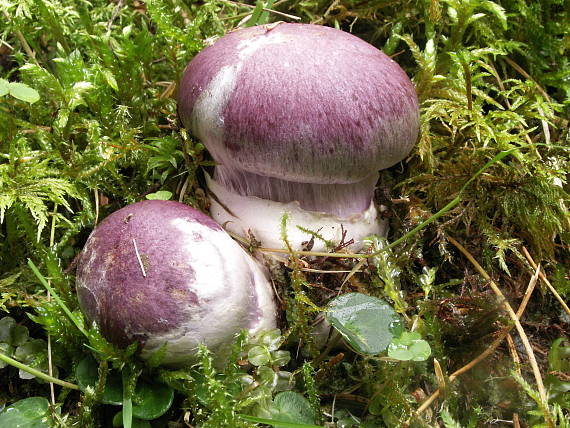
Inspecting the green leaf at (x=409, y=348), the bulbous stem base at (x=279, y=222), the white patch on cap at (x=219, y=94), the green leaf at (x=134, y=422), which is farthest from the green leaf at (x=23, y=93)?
the green leaf at (x=409, y=348)

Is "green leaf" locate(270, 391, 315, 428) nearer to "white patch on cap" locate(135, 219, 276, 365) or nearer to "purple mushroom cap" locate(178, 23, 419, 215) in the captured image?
"white patch on cap" locate(135, 219, 276, 365)

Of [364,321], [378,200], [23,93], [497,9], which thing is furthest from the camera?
[497,9]

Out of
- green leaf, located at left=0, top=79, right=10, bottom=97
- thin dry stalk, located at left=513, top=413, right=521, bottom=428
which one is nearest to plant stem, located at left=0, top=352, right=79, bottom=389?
green leaf, located at left=0, top=79, right=10, bottom=97

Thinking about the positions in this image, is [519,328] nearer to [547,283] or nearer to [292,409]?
[547,283]

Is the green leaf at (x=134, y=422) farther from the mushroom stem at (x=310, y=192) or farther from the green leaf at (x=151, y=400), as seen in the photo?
the mushroom stem at (x=310, y=192)

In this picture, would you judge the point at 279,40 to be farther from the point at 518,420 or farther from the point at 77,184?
the point at 518,420

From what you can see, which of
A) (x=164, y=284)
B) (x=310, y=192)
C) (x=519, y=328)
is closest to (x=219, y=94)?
(x=310, y=192)
